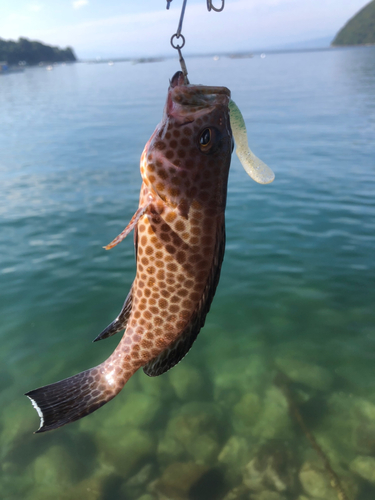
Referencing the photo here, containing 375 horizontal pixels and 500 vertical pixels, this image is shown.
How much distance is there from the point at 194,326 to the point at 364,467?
499 cm

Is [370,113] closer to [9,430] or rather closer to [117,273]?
[117,273]

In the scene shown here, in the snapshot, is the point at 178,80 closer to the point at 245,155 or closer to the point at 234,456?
the point at 245,155

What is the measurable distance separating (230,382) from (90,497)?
10.3ft

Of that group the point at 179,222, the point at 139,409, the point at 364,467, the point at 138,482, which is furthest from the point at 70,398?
the point at 364,467

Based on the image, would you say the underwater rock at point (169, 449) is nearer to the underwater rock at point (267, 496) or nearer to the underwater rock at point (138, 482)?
the underwater rock at point (138, 482)

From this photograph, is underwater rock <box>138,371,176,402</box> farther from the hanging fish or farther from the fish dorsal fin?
the hanging fish

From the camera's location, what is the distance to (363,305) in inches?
392

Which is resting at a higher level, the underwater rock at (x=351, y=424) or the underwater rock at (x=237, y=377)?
the underwater rock at (x=237, y=377)

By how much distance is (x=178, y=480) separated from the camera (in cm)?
653

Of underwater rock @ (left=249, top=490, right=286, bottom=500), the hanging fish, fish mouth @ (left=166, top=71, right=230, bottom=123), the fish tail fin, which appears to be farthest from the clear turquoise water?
fish mouth @ (left=166, top=71, right=230, bottom=123)

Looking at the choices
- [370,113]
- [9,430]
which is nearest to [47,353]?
[9,430]

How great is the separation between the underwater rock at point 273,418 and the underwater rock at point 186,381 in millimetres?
1239

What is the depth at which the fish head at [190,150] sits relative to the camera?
323 centimetres

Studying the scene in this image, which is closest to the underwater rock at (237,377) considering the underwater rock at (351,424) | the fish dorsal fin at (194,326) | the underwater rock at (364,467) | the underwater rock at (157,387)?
the underwater rock at (157,387)
